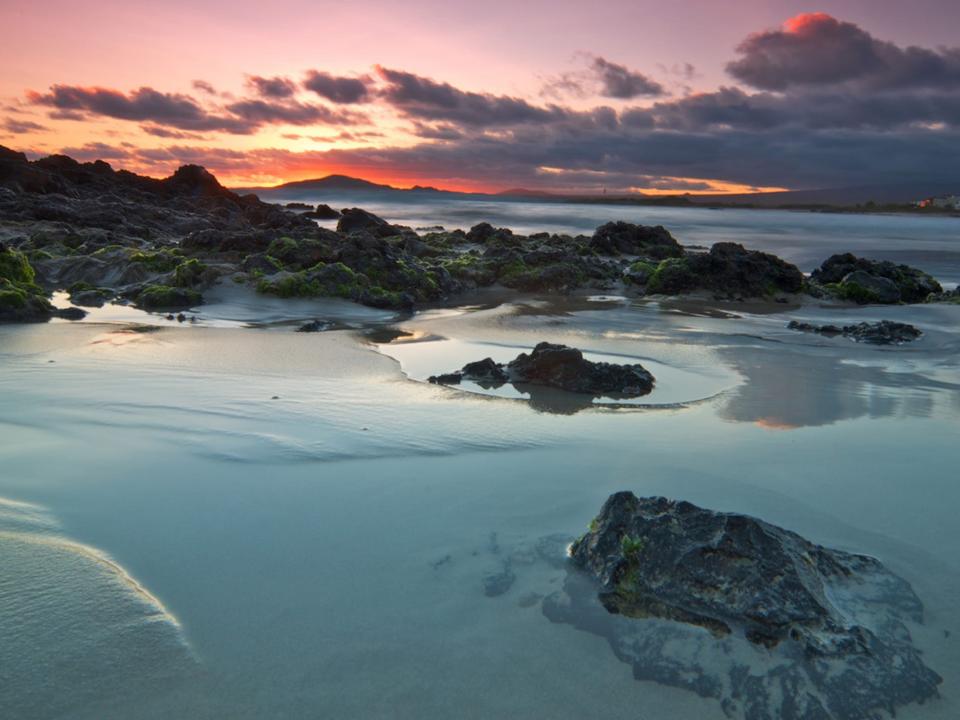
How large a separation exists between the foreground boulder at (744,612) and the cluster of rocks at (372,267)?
945 centimetres

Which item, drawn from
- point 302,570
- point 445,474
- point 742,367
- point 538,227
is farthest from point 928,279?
point 538,227

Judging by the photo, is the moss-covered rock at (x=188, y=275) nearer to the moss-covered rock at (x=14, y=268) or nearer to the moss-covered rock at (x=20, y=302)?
the moss-covered rock at (x=20, y=302)

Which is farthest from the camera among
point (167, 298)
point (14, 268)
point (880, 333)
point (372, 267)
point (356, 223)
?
point (356, 223)

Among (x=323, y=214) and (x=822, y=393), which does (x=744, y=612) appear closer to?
(x=822, y=393)

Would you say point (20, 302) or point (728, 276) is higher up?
point (728, 276)

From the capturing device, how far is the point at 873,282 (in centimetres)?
1536

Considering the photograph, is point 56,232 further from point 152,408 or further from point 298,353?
point 152,408

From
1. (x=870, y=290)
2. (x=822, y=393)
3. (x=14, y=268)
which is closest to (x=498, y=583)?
(x=822, y=393)

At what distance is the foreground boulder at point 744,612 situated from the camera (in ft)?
8.20

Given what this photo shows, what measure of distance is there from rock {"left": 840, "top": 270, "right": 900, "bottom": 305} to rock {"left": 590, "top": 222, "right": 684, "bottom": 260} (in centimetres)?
694

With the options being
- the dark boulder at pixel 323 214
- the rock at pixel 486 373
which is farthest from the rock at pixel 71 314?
the dark boulder at pixel 323 214

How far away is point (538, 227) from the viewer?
169 feet

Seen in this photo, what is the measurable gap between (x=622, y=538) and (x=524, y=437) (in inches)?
78.1

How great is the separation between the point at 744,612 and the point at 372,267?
461 inches
